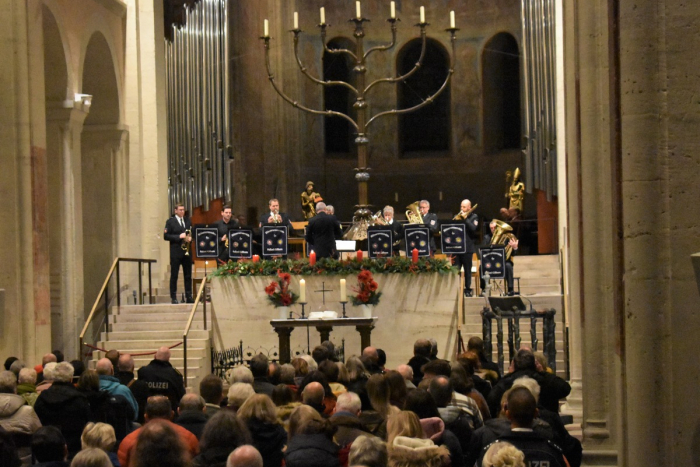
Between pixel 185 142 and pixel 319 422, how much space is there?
18365 mm

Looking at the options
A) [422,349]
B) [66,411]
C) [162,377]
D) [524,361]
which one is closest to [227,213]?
[162,377]

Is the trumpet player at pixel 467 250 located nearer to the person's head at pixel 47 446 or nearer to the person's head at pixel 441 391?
the person's head at pixel 441 391

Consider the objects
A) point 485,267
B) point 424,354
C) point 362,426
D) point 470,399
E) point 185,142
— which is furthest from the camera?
point 185,142

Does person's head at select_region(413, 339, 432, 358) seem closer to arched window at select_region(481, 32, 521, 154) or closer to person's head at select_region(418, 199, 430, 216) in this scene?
person's head at select_region(418, 199, 430, 216)

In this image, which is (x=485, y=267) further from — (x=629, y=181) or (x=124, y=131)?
(x=629, y=181)

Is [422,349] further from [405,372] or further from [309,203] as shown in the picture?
[309,203]

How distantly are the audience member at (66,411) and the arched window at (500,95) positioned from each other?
2360cm

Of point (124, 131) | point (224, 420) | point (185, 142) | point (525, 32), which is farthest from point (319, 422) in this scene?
point (525, 32)

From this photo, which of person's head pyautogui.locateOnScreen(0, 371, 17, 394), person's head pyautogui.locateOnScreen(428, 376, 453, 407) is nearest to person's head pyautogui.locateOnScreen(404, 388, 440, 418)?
person's head pyautogui.locateOnScreen(428, 376, 453, 407)

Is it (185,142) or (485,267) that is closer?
(485,267)

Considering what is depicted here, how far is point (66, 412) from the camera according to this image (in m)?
8.61

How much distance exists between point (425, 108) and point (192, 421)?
84.6 ft

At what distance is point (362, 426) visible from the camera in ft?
23.0

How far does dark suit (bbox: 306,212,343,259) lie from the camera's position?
696 inches
